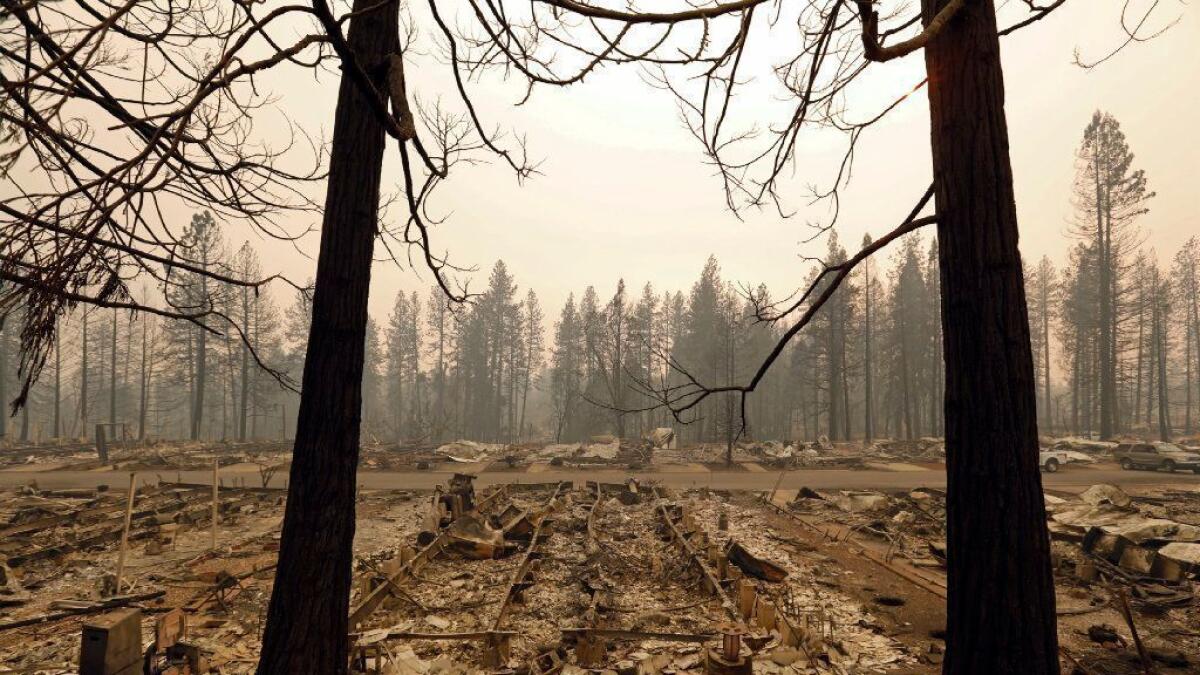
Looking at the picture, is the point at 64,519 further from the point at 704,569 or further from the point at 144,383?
the point at 144,383

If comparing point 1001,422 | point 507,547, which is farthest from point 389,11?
point 507,547

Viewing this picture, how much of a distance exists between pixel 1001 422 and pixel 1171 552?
11745 millimetres

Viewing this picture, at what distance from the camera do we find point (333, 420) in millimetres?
3506

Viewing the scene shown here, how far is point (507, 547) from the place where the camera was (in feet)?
37.7

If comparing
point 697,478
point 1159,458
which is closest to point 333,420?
point 697,478

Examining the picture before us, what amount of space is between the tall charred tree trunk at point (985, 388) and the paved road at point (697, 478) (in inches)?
741

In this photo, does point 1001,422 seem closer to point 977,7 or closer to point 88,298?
point 977,7

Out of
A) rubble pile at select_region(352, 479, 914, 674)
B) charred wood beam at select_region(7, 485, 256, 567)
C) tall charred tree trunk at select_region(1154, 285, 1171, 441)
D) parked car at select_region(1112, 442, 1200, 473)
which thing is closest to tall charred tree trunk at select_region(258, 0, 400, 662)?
rubble pile at select_region(352, 479, 914, 674)

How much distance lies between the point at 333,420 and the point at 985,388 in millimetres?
3568

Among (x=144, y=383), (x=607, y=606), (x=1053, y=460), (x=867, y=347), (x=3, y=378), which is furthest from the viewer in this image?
(x=3, y=378)

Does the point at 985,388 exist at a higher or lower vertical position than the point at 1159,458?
higher

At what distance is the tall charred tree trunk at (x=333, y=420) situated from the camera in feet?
11.0

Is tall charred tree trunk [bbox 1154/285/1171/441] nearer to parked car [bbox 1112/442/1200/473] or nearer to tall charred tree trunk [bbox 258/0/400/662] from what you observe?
parked car [bbox 1112/442/1200/473]

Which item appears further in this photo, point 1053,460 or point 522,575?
point 1053,460
